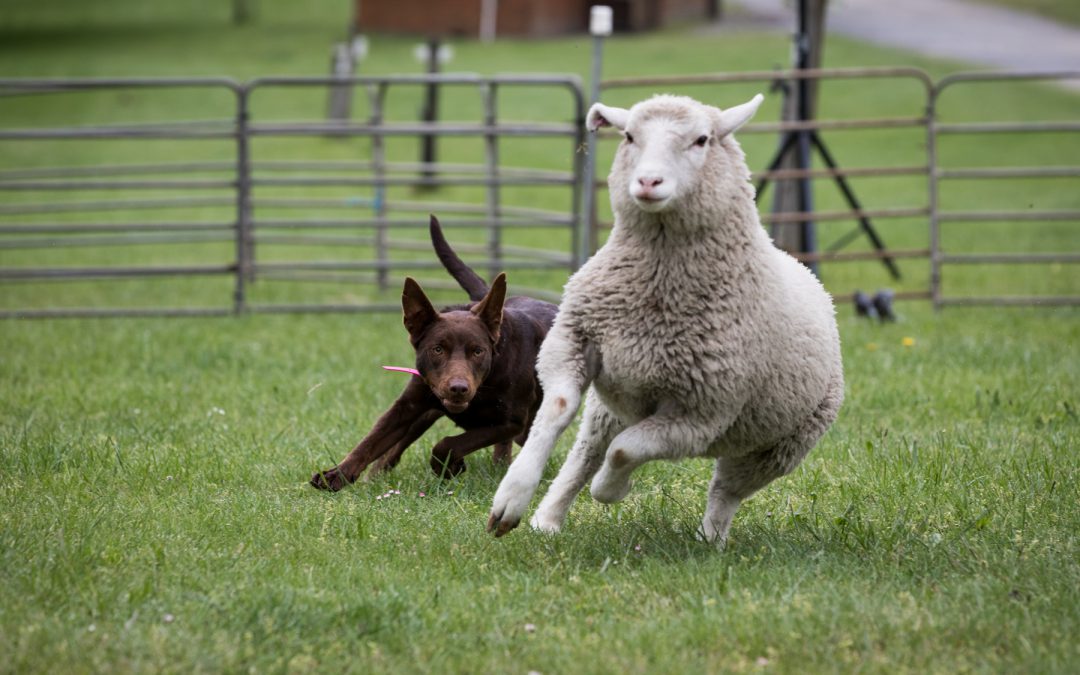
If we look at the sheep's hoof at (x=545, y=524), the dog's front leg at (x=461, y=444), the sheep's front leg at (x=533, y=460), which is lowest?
the sheep's hoof at (x=545, y=524)

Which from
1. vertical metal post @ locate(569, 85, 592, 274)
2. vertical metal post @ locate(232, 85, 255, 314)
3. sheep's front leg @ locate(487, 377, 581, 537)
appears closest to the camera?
sheep's front leg @ locate(487, 377, 581, 537)

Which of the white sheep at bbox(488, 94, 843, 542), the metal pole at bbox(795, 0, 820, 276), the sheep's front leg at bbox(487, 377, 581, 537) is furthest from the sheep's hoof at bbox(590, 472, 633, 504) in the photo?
the metal pole at bbox(795, 0, 820, 276)

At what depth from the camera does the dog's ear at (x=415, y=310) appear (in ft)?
16.5

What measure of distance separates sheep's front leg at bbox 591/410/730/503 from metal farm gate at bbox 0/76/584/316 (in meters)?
5.69

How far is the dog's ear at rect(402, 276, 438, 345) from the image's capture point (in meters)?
5.02

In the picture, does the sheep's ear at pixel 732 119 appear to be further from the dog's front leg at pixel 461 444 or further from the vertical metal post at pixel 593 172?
the vertical metal post at pixel 593 172

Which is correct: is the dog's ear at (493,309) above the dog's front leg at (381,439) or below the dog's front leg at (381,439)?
above

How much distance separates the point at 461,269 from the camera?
5.73 meters

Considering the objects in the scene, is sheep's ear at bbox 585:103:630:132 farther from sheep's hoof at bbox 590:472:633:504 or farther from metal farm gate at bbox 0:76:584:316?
metal farm gate at bbox 0:76:584:316

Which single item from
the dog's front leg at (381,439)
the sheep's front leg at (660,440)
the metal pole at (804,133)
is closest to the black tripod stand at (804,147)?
the metal pole at (804,133)

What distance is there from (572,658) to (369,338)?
5718 mm

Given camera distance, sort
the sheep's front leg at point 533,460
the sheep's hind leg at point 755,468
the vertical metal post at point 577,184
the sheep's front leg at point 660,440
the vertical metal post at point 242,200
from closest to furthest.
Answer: the sheep's front leg at point 533,460, the sheep's front leg at point 660,440, the sheep's hind leg at point 755,468, the vertical metal post at point 577,184, the vertical metal post at point 242,200

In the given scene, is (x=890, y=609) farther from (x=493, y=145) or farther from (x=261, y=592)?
(x=493, y=145)

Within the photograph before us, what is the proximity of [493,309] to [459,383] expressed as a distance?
0.44 meters
